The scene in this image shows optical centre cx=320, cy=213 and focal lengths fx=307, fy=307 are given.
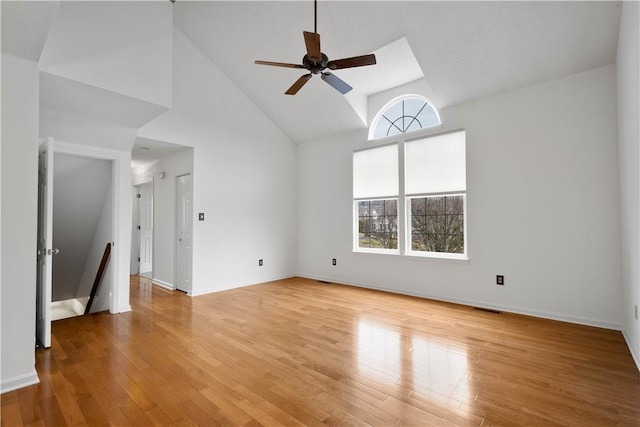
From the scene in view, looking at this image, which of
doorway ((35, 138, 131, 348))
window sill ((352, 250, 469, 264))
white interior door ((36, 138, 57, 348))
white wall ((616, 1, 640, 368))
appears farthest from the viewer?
window sill ((352, 250, 469, 264))

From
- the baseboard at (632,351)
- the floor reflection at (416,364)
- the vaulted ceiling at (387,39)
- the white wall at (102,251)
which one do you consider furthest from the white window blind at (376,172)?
the white wall at (102,251)

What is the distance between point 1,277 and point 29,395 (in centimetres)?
87

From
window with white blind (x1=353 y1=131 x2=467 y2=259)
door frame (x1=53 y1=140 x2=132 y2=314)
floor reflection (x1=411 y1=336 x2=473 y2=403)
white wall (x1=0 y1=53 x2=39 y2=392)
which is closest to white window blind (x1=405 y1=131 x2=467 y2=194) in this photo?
window with white blind (x1=353 y1=131 x2=467 y2=259)

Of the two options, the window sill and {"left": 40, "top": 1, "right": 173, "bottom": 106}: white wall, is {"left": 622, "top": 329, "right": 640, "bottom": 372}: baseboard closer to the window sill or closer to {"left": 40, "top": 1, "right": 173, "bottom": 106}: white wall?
the window sill

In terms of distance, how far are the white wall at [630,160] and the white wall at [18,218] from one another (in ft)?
15.2

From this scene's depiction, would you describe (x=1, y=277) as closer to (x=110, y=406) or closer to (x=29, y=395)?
(x=29, y=395)

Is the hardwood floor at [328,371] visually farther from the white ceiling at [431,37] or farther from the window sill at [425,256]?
the white ceiling at [431,37]

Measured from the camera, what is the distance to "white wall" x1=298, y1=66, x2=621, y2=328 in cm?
346

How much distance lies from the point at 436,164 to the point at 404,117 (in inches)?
41.1

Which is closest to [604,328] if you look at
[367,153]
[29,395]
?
[367,153]

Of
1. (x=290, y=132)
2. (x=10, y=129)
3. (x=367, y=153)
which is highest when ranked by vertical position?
(x=290, y=132)

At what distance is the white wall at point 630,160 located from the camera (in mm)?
2455

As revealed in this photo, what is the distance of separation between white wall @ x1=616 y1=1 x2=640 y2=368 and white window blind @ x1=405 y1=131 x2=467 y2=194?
1.70m

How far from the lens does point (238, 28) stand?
14.9 ft
